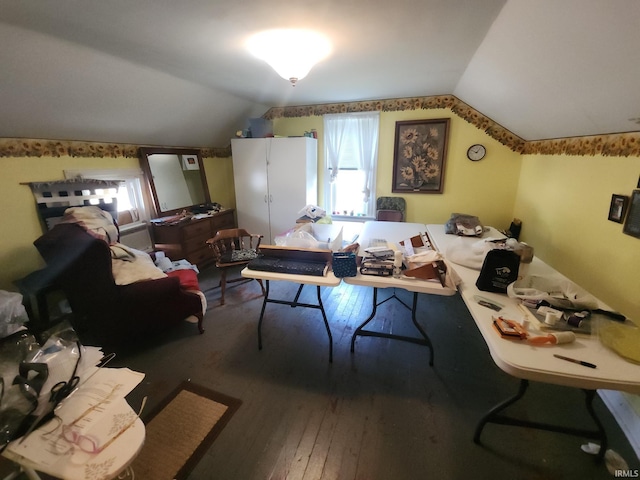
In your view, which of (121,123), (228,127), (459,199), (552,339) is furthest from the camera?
(228,127)

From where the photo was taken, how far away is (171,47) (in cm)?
206

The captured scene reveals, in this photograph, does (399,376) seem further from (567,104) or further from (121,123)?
(121,123)

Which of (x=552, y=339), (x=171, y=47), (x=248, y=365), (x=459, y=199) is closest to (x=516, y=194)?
(x=459, y=199)

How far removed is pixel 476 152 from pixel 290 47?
2.95 m

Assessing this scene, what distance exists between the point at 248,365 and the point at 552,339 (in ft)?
6.55

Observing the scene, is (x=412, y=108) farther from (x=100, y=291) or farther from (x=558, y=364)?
(x=100, y=291)

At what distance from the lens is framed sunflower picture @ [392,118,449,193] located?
3.79m

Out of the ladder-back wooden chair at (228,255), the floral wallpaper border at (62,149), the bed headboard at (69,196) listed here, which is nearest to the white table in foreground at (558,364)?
the ladder-back wooden chair at (228,255)

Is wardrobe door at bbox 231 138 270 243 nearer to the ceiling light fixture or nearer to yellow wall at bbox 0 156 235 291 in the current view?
yellow wall at bbox 0 156 235 291

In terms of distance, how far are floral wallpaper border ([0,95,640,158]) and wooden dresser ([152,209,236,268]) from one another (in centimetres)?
102

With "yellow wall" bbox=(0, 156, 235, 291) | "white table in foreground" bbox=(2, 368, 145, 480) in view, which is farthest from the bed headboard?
"white table in foreground" bbox=(2, 368, 145, 480)

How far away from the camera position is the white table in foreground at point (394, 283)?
1721 mm

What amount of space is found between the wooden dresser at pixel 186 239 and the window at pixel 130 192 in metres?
0.25

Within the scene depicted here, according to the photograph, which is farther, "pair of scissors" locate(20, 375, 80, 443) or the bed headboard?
the bed headboard
